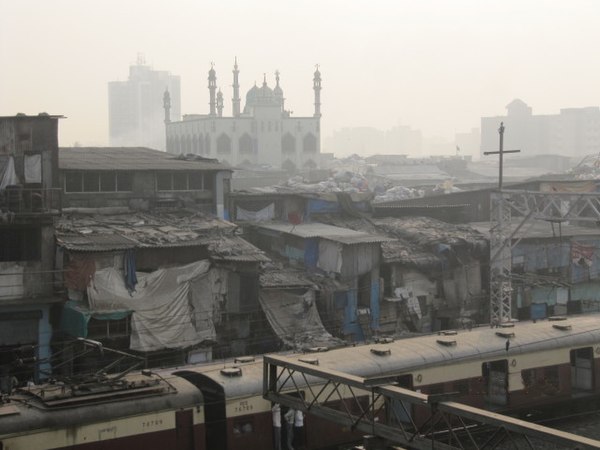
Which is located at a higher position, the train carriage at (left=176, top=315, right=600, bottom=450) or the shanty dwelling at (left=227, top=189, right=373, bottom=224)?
the shanty dwelling at (left=227, top=189, right=373, bottom=224)

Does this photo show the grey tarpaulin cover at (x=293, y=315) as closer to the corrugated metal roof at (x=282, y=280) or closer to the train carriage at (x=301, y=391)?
the corrugated metal roof at (x=282, y=280)

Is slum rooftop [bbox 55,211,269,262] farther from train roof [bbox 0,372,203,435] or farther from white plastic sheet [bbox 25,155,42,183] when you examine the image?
train roof [bbox 0,372,203,435]

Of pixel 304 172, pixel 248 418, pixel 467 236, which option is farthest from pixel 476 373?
pixel 304 172

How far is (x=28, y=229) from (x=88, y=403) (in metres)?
12.5

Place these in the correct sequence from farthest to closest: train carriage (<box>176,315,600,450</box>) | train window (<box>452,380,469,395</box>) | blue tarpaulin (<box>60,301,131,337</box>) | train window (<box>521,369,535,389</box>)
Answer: blue tarpaulin (<box>60,301,131,337</box>) < train window (<box>521,369,535,389</box>) < train window (<box>452,380,469,395</box>) < train carriage (<box>176,315,600,450</box>)

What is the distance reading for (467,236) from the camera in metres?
37.2

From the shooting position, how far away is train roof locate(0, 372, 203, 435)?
1585 centimetres

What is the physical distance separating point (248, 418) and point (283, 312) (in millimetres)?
12700

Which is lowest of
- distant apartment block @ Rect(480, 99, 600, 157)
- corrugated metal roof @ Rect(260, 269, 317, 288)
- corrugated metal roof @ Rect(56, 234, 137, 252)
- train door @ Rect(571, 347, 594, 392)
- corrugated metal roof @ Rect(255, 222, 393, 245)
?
train door @ Rect(571, 347, 594, 392)

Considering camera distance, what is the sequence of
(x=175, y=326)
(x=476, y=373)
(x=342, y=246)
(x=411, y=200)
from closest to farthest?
(x=476, y=373)
(x=175, y=326)
(x=342, y=246)
(x=411, y=200)

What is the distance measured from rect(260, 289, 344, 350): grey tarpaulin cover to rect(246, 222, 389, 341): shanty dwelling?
49.7 inches

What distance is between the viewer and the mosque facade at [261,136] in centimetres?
9431

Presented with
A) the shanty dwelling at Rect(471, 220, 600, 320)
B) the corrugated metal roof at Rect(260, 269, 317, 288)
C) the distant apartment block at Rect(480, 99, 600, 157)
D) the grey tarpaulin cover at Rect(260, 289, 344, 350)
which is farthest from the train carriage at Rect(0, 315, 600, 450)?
the distant apartment block at Rect(480, 99, 600, 157)

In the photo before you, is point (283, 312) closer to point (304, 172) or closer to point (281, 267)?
point (281, 267)
